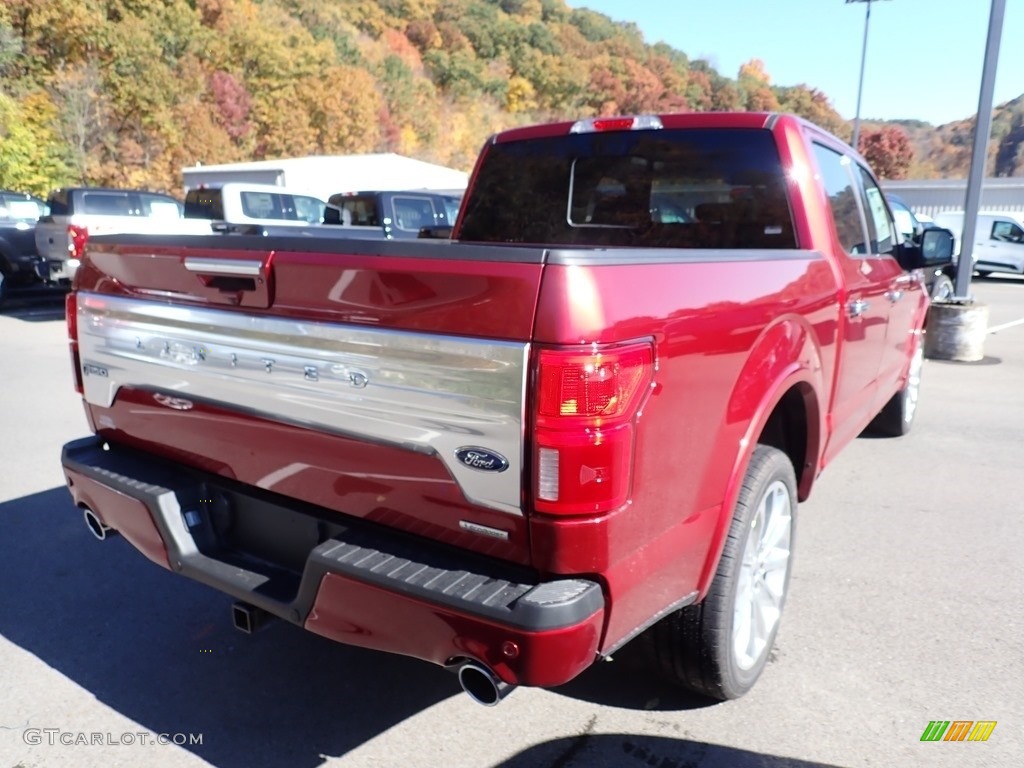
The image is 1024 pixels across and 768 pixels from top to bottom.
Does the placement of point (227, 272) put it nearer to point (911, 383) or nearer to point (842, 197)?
point (842, 197)

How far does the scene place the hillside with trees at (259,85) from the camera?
103 feet

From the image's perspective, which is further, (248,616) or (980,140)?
(980,140)

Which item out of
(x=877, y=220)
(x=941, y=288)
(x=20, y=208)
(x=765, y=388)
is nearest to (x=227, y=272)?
(x=765, y=388)

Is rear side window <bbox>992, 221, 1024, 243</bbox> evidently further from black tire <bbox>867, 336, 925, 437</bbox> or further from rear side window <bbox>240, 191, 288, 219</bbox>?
rear side window <bbox>240, 191, 288, 219</bbox>

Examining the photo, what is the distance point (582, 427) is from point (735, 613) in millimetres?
1229

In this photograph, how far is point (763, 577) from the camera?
9.78 feet

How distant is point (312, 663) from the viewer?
3098 mm

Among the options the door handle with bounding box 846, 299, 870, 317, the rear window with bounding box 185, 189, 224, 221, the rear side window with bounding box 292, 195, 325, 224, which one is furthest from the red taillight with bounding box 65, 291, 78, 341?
the rear side window with bounding box 292, 195, 325, 224

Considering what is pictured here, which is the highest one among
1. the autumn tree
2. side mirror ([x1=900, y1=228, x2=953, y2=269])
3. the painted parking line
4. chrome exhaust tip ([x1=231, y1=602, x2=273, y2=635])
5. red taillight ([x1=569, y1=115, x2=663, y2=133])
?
the autumn tree

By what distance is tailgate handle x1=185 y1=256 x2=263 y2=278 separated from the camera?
7.69 feet

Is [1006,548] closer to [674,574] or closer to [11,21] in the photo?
[674,574]

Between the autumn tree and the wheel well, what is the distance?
243 feet

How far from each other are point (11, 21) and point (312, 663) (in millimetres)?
38642

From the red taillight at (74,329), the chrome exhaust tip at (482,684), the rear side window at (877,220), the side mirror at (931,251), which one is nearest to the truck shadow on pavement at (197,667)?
the chrome exhaust tip at (482,684)
